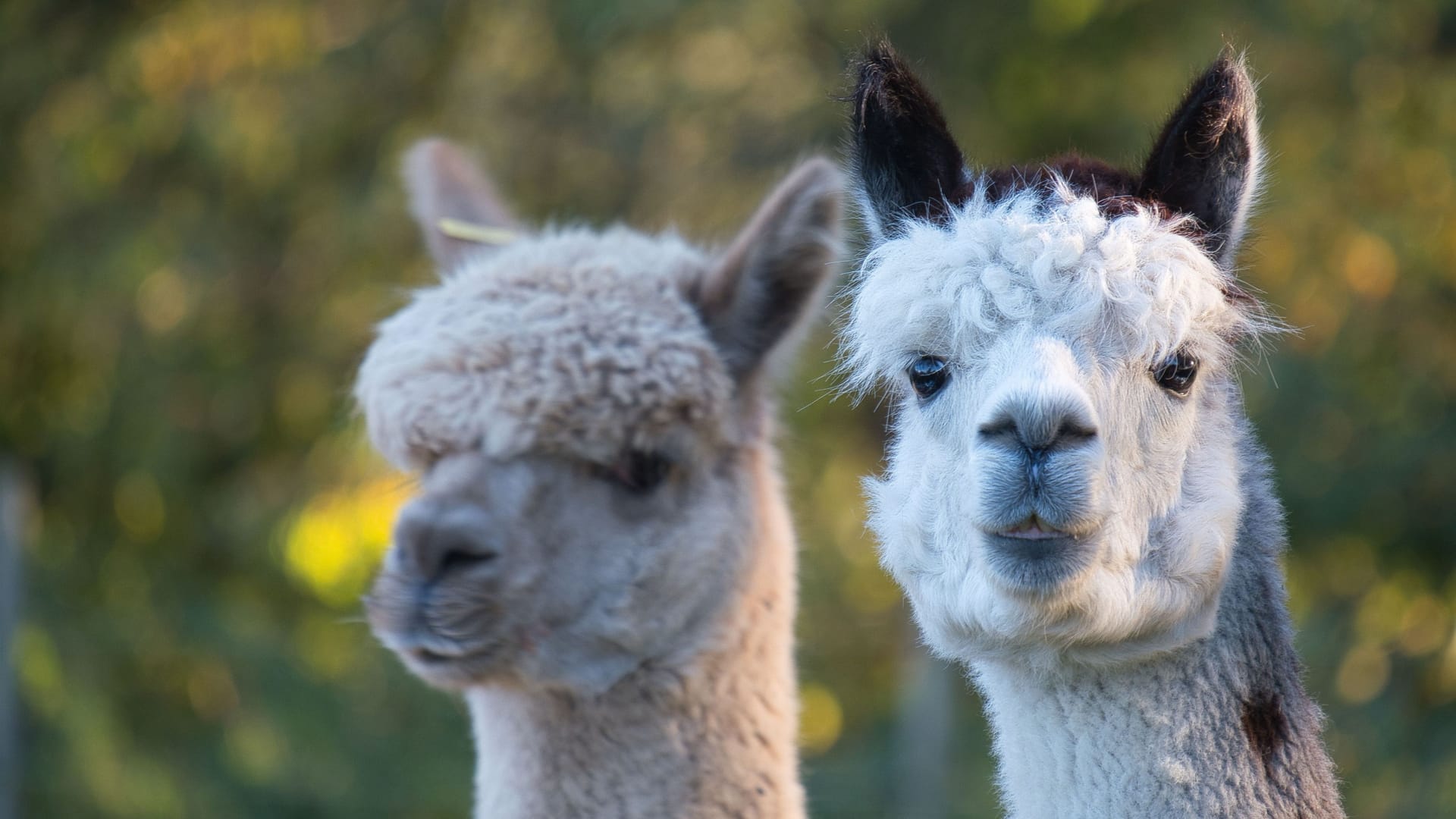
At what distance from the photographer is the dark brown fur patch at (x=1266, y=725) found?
2438 millimetres

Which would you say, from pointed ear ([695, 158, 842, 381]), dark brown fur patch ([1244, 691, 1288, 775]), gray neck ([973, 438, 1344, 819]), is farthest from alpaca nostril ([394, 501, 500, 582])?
dark brown fur patch ([1244, 691, 1288, 775])

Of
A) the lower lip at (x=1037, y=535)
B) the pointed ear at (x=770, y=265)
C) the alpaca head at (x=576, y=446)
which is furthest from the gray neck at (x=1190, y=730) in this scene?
the pointed ear at (x=770, y=265)

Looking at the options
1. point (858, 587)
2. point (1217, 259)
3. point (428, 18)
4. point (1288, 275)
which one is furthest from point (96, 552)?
point (1217, 259)

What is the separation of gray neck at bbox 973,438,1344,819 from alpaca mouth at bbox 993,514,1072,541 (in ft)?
0.95

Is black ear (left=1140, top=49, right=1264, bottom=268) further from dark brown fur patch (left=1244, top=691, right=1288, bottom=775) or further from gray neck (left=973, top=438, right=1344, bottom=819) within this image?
dark brown fur patch (left=1244, top=691, right=1288, bottom=775)

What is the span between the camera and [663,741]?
328 centimetres

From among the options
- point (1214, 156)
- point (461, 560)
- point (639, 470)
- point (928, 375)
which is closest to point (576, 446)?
point (639, 470)

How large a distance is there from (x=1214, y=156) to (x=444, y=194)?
2.41 m

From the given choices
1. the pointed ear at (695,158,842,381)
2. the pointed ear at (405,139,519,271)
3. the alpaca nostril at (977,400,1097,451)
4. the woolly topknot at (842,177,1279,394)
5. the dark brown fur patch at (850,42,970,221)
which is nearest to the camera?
the alpaca nostril at (977,400,1097,451)

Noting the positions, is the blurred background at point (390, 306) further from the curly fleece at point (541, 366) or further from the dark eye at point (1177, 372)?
the dark eye at point (1177, 372)

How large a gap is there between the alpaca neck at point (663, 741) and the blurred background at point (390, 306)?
2.93m

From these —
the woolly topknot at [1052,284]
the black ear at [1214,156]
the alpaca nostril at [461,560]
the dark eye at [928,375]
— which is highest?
the black ear at [1214,156]

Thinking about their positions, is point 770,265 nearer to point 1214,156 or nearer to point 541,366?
point 541,366

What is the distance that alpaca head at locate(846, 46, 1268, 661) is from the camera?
2332mm
